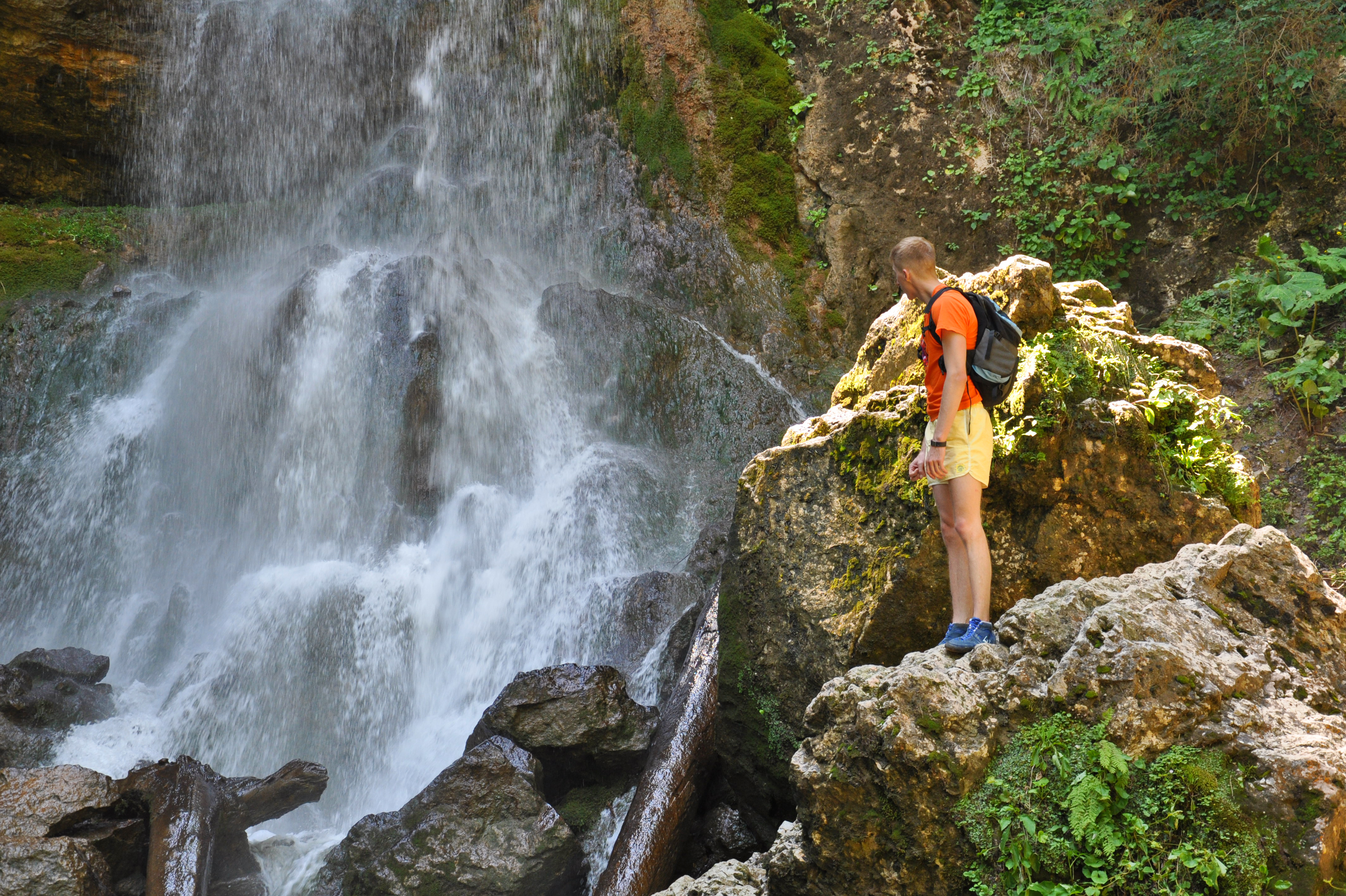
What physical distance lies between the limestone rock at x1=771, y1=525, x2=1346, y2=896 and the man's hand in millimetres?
630

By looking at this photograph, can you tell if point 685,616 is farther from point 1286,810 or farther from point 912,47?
point 912,47

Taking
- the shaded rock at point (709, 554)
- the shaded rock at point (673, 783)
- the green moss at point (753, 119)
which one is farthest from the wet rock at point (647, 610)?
the green moss at point (753, 119)

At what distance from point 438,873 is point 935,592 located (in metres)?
3.20

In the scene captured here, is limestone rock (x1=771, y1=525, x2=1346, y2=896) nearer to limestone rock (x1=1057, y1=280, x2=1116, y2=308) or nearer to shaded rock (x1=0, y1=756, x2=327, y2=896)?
limestone rock (x1=1057, y1=280, x2=1116, y2=308)

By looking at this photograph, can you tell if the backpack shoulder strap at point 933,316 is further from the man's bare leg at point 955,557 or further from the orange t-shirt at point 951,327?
the man's bare leg at point 955,557

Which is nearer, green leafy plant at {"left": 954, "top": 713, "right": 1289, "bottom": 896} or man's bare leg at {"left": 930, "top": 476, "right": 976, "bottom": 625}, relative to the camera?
green leafy plant at {"left": 954, "top": 713, "right": 1289, "bottom": 896}

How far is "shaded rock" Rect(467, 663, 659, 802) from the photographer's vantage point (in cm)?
532

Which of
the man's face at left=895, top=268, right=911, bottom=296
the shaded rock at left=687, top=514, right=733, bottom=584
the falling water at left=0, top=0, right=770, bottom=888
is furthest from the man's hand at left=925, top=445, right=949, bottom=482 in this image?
the falling water at left=0, top=0, right=770, bottom=888

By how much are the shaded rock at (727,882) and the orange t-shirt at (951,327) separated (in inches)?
79.8

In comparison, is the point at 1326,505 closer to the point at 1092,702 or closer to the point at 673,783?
the point at 1092,702

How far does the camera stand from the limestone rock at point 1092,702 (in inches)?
103

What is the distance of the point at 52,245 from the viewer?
12562 mm

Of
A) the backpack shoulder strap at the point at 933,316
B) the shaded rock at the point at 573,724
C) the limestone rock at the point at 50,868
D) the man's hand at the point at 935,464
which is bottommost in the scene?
the limestone rock at the point at 50,868

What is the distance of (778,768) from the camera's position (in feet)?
14.3
